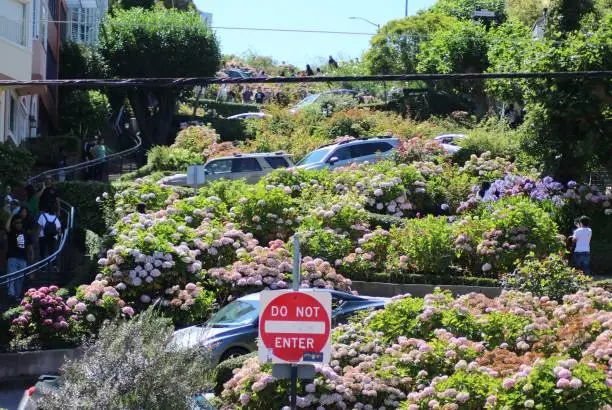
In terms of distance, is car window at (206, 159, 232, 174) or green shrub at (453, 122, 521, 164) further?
car window at (206, 159, 232, 174)

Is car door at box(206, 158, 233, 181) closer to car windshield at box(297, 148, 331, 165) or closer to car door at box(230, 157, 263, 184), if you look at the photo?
car door at box(230, 157, 263, 184)

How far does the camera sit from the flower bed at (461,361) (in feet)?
45.8

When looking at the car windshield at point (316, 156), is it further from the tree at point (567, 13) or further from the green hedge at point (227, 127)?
the green hedge at point (227, 127)

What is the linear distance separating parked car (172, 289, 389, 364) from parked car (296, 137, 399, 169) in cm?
1689

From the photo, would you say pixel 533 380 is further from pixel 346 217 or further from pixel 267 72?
pixel 267 72

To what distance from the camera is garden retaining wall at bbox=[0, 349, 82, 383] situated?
19609 mm

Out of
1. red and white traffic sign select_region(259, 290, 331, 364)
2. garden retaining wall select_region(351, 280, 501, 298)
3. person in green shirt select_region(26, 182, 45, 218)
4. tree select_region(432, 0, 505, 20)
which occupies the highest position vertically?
tree select_region(432, 0, 505, 20)

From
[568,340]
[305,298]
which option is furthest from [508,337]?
[305,298]

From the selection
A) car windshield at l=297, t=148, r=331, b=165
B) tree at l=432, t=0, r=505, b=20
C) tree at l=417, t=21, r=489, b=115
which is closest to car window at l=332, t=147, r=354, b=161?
car windshield at l=297, t=148, r=331, b=165

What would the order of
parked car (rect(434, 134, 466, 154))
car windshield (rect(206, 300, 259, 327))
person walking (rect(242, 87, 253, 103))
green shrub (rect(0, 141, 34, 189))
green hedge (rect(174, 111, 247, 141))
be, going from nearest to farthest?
car windshield (rect(206, 300, 259, 327)) < green shrub (rect(0, 141, 34, 189)) < parked car (rect(434, 134, 466, 154)) < green hedge (rect(174, 111, 247, 141)) < person walking (rect(242, 87, 253, 103))

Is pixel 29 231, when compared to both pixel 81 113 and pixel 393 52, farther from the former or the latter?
pixel 393 52

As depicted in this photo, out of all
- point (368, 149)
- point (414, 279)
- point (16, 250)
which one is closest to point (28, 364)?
point (16, 250)

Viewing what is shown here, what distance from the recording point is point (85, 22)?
5631cm

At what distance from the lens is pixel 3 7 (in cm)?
2977
